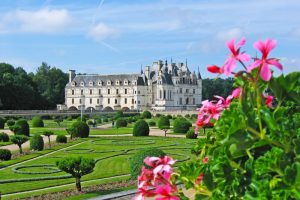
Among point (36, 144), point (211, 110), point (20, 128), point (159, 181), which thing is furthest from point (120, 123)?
point (159, 181)

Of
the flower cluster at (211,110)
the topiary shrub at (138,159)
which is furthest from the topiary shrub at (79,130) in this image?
the flower cluster at (211,110)

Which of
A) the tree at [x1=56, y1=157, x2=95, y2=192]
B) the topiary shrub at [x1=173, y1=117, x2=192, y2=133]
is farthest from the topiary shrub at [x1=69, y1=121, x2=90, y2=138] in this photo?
the tree at [x1=56, y1=157, x2=95, y2=192]

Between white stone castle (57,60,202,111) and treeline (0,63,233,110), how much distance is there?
9.82 ft

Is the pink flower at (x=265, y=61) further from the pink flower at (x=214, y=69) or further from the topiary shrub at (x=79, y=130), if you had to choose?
the topiary shrub at (x=79, y=130)

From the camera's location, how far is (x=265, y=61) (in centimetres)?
151

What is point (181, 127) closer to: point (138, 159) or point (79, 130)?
point (79, 130)

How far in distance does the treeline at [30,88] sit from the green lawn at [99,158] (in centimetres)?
3820

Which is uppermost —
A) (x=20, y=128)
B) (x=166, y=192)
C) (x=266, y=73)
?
(x=266, y=73)

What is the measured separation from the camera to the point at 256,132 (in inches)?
61.2

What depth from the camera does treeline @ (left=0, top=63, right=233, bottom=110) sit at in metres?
62.2

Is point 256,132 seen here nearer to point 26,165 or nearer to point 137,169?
point 137,169

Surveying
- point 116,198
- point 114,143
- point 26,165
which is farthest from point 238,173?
point 114,143

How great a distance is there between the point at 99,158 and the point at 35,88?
186 feet

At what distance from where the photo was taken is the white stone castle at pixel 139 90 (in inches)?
3061
